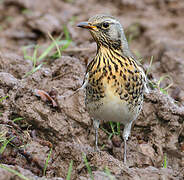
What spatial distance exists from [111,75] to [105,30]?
22.6 inches

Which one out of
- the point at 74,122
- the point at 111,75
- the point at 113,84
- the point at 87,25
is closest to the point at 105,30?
the point at 87,25

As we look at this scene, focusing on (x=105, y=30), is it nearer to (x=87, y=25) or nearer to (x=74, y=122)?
(x=87, y=25)

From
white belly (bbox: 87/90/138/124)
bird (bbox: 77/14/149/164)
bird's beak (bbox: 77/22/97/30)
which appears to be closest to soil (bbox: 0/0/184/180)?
white belly (bbox: 87/90/138/124)

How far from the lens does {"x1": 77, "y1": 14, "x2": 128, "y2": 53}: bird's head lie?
15.8 feet

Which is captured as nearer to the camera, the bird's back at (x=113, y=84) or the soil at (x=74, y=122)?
the soil at (x=74, y=122)

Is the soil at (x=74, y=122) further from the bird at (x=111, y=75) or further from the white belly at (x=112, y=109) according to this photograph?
the bird at (x=111, y=75)

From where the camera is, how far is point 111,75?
4.72m

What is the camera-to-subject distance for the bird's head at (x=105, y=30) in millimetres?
4801

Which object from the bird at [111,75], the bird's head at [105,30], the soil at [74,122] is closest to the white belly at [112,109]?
the bird at [111,75]

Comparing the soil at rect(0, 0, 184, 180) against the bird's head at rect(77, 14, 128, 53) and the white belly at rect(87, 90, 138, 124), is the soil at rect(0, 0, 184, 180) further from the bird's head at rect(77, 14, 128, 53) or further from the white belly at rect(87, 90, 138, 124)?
the bird's head at rect(77, 14, 128, 53)

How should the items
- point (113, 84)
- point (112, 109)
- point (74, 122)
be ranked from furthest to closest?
point (74, 122)
point (112, 109)
point (113, 84)

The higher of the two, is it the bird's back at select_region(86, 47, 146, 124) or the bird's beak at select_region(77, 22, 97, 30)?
the bird's beak at select_region(77, 22, 97, 30)

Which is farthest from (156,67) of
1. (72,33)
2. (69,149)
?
(69,149)

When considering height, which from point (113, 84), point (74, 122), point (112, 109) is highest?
point (113, 84)
